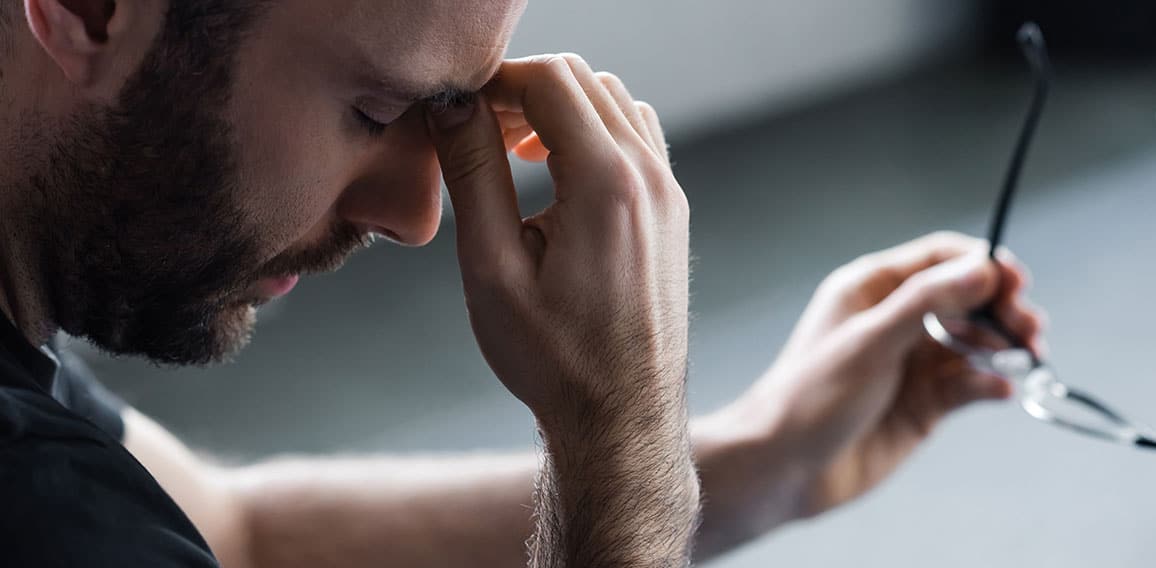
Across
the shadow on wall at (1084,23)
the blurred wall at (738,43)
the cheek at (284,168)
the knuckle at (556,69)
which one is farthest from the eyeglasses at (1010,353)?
the shadow on wall at (1084,23)

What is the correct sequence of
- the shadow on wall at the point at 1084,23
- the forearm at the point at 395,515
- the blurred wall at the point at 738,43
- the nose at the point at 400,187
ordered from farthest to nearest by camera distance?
the shadow on wall at the point at 1084,23, the blurred wall at the point at 738,43, the forearm at the point at 395,515, the nose at the point at 400,187

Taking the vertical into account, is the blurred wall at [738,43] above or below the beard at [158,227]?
below

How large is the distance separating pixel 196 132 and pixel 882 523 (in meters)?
1.46

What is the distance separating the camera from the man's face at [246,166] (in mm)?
820

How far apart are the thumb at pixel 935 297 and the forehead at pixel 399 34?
1.51ft

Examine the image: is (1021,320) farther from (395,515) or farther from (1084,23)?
(1084,23)

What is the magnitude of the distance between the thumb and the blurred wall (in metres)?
2.20

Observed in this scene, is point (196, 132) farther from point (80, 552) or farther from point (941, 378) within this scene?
point (941, 378)

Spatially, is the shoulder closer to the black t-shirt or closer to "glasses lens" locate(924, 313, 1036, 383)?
the black t-shirt

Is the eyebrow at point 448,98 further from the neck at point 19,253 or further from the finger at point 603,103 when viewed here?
the neck at point 19,253

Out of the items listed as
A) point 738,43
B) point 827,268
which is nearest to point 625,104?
point 827,268

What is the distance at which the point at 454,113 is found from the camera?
0.89 metres

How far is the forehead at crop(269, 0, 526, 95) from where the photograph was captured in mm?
812

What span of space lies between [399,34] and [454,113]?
0.08m
